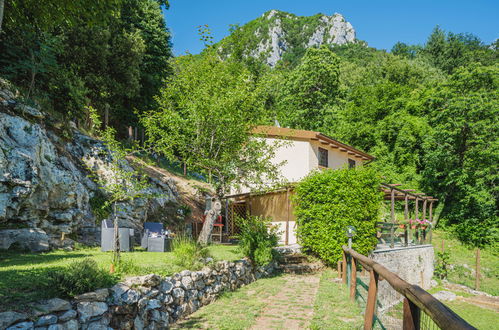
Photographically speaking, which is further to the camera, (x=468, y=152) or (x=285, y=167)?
(x=468, y=152)

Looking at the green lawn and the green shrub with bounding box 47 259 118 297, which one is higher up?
the green shrub with bounding box 47 259 118 297

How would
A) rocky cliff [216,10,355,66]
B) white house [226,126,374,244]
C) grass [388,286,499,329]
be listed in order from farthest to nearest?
1. rocky cliff [216,10,355,66]
2. white house [226,126,374,244]
3. grass [388,286,499,329]

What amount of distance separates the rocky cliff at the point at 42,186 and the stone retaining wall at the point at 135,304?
7.78 ft

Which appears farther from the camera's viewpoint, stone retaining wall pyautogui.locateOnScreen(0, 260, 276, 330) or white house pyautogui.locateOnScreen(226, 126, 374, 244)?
white house pyautogui.locateOnScreen(226, 126, 374, 244)

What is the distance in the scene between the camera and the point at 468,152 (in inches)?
965

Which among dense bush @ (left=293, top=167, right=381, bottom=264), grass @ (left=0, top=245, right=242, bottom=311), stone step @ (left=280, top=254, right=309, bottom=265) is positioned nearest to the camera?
grass @ (left=0, top=245, right=242, bottom=311)

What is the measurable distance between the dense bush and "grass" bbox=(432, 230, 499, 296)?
40.6ft

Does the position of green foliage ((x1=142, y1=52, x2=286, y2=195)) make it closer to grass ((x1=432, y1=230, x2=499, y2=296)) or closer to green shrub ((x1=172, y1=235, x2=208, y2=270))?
green shrub ((x1=172, y1=235, x2=208, y2=270))

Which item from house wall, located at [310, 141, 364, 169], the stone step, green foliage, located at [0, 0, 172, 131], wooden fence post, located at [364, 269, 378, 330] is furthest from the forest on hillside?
wooden fence post, located at [364, 269, 378, 330]

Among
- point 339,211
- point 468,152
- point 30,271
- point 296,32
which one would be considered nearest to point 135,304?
point 30,271

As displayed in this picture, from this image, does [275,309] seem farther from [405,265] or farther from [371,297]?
[405,265]

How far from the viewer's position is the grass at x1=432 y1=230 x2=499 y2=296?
19953 millimetres

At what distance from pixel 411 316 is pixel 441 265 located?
21.2m

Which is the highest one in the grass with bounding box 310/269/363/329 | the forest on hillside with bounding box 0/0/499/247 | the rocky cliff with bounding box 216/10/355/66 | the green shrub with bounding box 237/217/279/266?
the rocky cliff with bounding box 216/10/355/66
